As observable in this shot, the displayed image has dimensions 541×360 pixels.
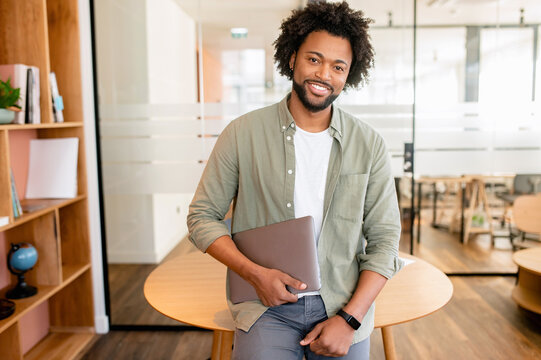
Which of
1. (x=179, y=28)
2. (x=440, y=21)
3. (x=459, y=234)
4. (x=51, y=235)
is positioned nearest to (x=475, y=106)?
(x=440, y=21)

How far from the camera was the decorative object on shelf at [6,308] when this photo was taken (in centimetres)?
208

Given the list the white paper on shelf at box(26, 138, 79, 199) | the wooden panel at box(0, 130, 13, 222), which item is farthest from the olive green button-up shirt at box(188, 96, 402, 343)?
the white paper on shelf at box(26, 138, 79, 199)

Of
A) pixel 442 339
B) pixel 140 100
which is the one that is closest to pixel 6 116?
pixel 140 100

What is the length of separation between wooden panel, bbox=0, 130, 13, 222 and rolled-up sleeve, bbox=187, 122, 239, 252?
104cm

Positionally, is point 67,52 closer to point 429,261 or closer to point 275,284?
point 275,284

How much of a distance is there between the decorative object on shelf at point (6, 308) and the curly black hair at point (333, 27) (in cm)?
161

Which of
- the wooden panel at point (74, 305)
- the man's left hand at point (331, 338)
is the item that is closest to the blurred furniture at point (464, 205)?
the wooden panel at point (74, 305)

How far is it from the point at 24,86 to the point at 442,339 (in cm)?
253

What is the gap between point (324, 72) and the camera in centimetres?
135

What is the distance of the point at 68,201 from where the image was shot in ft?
8.41

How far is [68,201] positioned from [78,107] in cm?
53

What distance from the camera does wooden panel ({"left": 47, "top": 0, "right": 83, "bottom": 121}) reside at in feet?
8.63

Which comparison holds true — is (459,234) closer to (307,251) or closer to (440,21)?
(440,21)

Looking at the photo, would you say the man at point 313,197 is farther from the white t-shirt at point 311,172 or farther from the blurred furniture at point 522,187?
the blurred furniture at point 522,187
